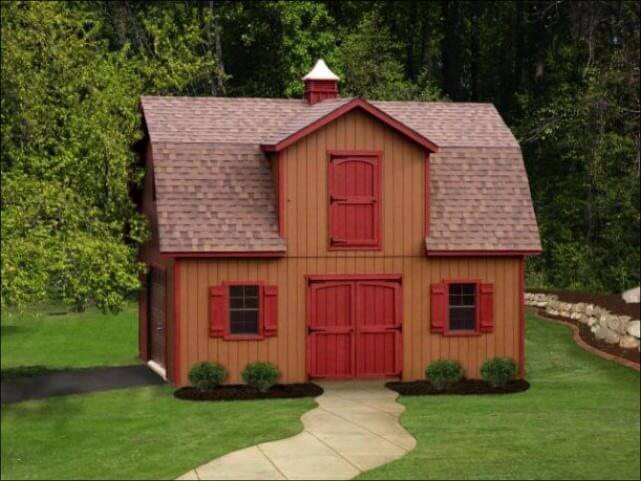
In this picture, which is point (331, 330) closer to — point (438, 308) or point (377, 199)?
point (438, 308)

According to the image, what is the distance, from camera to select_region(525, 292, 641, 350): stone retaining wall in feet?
104

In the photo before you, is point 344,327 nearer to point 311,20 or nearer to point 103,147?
point 103,147

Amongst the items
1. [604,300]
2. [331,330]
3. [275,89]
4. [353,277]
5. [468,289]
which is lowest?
[331,330]

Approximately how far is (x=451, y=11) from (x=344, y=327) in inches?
1162

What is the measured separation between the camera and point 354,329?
2798 cm

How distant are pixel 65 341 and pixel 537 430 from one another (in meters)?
17.4

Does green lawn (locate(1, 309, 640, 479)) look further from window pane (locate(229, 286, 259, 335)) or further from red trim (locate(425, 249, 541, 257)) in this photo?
red trim (locate(425, 249, 541, 257))

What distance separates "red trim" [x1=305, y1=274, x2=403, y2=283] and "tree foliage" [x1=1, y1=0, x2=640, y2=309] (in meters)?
3.95

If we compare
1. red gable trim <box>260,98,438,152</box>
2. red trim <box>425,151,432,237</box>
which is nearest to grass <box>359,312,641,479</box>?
red trim <box>425,151,432,237</box>

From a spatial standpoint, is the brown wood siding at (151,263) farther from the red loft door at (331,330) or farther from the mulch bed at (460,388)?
the mulch bed at (460,388)

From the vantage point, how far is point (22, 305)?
26.7 m

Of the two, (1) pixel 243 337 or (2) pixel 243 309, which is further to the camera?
(2) pixel 243 309

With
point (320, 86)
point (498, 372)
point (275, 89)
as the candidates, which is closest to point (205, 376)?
point (498, 372)

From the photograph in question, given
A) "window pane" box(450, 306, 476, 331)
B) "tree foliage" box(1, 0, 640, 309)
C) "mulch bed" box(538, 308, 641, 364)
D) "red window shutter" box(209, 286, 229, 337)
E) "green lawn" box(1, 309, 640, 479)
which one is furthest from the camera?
"mulch bed" box(538, 308, 641, 364)
